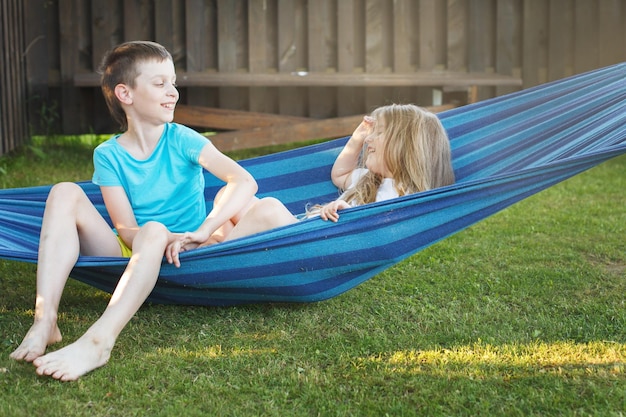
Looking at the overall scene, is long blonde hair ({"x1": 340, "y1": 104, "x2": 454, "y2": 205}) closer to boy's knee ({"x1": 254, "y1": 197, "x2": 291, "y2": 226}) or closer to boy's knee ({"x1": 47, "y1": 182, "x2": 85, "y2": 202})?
boy's knee ({"x1": 254, "y1": 197, "x2": 291, "y2": 226})

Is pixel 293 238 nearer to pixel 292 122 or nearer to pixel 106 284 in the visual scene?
pixel 106 284

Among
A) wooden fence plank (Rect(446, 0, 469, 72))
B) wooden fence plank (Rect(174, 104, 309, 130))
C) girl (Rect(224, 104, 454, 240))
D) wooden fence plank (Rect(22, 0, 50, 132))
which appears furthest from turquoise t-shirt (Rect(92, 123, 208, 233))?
wooden fence plank (Rect(446, 0, 469, 72))

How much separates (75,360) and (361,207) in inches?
30.6

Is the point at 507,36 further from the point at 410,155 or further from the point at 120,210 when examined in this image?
the point at 120,210

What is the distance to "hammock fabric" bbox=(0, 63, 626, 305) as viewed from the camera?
2238 millimetres

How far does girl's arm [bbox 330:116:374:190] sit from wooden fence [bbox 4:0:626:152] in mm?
2727

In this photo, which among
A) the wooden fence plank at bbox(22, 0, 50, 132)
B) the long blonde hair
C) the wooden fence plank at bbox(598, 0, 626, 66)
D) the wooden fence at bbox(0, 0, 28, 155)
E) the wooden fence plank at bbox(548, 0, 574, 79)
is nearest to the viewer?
the long blonde hair

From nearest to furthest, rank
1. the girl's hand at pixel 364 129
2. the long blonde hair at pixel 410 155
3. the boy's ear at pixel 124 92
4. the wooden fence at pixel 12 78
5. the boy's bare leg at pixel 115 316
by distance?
the boy's bare leg at pixel 115 316
the boy's ear at pixel 124 92
the long blonde hair at pixel 410 155
the girl's hand at pixel 364 129
the wooden fence at pixel 12 78

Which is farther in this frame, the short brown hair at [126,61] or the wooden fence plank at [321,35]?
the wooden fence plank at [321,35]

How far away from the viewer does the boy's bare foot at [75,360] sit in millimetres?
1992

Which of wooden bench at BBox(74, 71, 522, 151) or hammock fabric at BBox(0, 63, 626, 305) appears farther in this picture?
wooden bench at BBox(74, 71, 522, 151)

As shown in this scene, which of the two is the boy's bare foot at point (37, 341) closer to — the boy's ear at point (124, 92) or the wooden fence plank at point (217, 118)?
the boy's ear at point (124, 92)

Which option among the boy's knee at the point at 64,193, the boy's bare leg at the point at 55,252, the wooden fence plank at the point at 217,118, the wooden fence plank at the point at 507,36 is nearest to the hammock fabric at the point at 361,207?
the boy's bare leg at the point at 55,252

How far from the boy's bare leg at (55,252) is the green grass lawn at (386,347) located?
0.08m
